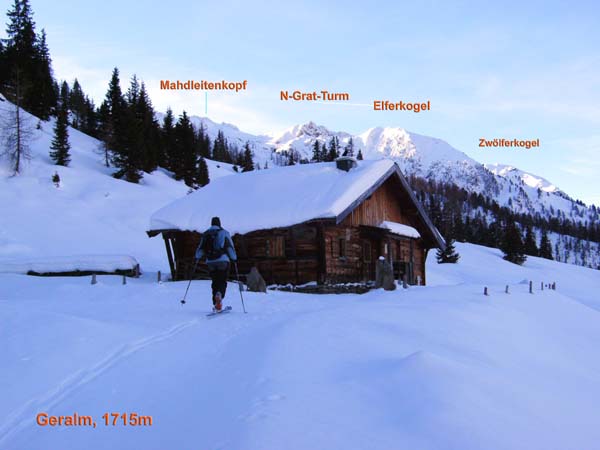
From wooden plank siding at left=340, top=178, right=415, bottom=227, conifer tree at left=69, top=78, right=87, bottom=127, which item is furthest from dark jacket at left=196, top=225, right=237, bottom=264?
conifer tree at left=69, top=78, right=87, bottom=127

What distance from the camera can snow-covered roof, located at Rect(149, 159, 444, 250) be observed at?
17.5m

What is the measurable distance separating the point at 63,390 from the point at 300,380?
2.43m

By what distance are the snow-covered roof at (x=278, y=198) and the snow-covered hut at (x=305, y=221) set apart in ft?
0.14

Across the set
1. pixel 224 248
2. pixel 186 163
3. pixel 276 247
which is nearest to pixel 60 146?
pixel 186 163

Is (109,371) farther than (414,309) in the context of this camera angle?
No

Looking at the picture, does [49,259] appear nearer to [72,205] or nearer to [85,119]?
[72,205]

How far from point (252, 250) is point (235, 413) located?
609 inches

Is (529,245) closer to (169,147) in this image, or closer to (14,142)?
(169,147)

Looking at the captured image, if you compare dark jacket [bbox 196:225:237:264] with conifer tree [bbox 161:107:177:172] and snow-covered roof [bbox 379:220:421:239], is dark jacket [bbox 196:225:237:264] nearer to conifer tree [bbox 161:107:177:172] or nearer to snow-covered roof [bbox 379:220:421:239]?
snow-covered roof [bbox 379:220:421:239]

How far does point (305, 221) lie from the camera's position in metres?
16.9

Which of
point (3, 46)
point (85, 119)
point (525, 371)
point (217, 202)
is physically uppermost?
point (3, 46)

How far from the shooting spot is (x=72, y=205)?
35.8m

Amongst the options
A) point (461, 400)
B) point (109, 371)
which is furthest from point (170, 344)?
Answer: point (461, 400)

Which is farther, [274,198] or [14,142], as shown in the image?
[14,142]
